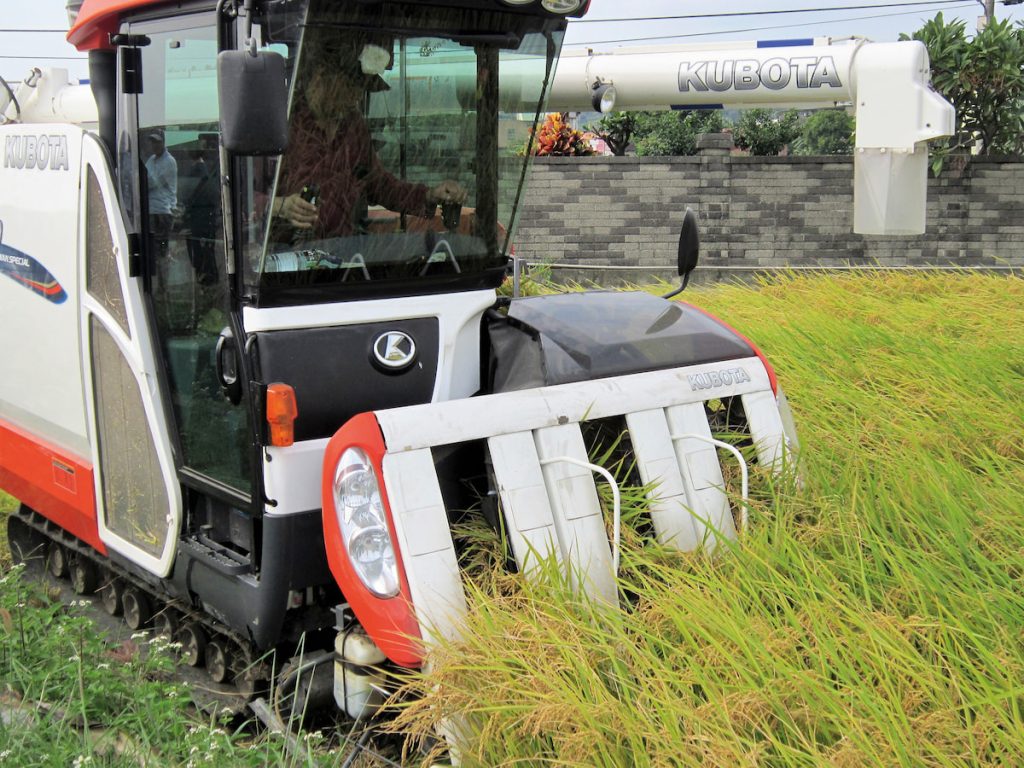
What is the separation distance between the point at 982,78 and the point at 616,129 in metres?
7.56

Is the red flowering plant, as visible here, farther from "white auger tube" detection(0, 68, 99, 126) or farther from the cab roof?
the cab roof

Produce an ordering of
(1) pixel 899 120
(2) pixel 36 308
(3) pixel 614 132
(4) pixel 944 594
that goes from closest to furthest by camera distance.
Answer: (4) pixel 944 594
(2) pixel 36 308
(1) pixel 899 120
(3) pixel 614 132

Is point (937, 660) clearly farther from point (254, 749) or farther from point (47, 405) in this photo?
point (47, 405)

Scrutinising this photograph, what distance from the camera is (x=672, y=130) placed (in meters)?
23.0

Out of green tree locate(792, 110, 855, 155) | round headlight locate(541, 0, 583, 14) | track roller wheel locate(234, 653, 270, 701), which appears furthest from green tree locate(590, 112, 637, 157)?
green tree locate(792, 110, 855, 155)

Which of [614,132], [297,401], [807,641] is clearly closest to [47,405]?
[297,401]

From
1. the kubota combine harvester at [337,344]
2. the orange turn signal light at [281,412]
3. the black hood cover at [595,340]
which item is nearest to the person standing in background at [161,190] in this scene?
the kubota combine harvester at [337,344]

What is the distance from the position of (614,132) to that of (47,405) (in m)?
16.6

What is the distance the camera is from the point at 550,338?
397cm

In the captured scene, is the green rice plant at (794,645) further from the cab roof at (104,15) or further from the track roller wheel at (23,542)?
the track roller wheel at (23,542)

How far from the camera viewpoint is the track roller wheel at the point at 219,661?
4086 mm

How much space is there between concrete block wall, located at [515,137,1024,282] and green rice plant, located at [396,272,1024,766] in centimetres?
1080

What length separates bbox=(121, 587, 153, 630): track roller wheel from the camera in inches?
184

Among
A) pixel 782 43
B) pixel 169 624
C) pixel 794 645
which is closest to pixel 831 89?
pixel 782 43
